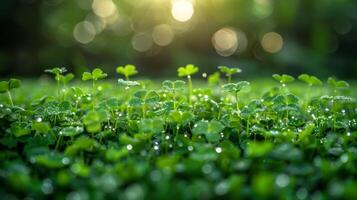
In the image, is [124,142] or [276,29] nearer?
[124,142]

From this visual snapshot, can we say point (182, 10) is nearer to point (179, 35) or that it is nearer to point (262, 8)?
point (179, 35)

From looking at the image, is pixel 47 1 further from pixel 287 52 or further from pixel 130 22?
pixel 287 52

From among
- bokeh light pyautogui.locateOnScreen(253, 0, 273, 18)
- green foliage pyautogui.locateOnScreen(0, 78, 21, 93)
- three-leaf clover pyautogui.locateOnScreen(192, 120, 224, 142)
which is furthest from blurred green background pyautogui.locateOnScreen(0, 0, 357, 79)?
three-leaf clover pyautogui.locateOnScreen(192, 120, 224, 142)

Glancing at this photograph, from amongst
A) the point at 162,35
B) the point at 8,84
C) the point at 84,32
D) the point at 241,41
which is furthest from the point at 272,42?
the point at 8,84

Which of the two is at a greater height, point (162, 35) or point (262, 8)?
point (262, 8)

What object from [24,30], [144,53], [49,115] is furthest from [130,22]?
[49,115]

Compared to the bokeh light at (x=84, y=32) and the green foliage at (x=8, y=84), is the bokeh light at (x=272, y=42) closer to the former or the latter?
the bokeh light at (x=84, y=32)
